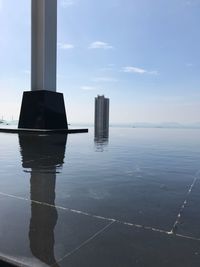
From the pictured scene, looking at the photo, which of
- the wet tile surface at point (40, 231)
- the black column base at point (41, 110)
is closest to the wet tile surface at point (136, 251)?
the wet tile surface at point (40, 231)

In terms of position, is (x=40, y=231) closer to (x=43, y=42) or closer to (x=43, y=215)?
(x=43, y=215)

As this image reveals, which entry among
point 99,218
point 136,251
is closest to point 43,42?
point 99,218

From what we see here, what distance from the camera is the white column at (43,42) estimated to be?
59.1 feet

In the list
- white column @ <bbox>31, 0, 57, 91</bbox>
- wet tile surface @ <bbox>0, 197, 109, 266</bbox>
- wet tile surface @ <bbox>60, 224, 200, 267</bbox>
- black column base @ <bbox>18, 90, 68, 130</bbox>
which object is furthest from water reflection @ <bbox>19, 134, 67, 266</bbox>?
white column @ <bbox>31, 0, 57, 91</bbox>

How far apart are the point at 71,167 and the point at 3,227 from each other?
299 cm

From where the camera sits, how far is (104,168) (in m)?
5.26

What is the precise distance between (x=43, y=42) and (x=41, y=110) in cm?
438

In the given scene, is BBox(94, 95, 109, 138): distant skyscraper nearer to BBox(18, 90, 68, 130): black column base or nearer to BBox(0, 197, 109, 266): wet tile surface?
BBox(18, 90, 68, 130): black column base

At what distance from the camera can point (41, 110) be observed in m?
17.9

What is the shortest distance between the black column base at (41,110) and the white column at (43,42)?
21.9 inches

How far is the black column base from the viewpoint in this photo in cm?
1791

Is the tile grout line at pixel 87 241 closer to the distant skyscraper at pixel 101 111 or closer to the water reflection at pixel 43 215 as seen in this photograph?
the water reflection at pixel 43 215

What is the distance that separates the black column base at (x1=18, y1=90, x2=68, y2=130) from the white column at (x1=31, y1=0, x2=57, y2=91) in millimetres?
556

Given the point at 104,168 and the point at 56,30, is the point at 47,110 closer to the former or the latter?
the point at 56,30
